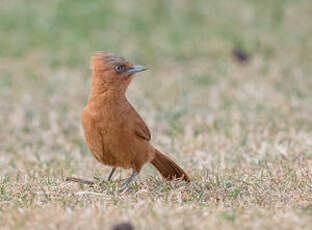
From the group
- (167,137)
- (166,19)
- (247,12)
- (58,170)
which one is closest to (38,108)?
(167,137)

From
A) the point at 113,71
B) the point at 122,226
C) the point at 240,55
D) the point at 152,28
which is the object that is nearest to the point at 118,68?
the point at 113,71

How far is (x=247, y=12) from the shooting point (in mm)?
14250

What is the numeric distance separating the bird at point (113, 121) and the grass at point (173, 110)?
0.25 metres

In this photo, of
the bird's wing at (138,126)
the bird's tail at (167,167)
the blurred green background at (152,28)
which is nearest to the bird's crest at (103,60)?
the bird's wing at (138,126)

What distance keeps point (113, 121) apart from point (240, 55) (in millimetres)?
7230

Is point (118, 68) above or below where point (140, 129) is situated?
above

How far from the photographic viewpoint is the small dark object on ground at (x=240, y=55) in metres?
11.6

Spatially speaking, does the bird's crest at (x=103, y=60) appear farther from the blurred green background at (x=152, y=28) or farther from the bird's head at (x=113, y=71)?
the blurred green background at (x=152, y=28)

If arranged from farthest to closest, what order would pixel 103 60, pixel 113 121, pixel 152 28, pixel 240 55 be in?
pixel 152 28 < pixel 240 55 < pixel 103 60 < pixel 113 121

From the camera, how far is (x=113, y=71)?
511cm

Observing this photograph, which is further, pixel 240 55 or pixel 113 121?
pixel 240 55

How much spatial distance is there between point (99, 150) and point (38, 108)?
14.7 ft

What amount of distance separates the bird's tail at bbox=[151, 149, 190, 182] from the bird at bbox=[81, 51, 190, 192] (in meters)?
0.10

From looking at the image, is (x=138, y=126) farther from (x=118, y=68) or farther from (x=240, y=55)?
(x=240, y=55)
